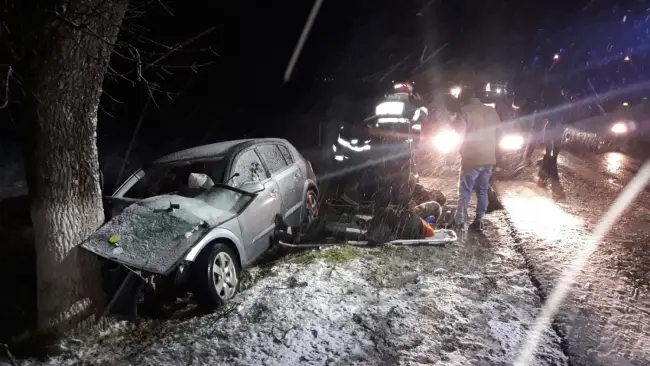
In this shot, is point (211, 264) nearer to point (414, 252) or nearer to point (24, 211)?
point (414, 252)

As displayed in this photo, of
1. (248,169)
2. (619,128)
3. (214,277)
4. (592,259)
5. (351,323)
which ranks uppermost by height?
(619,128)

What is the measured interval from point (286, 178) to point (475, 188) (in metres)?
2.92

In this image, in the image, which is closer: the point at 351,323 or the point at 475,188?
the point at 351,323

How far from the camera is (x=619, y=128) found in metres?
14.5

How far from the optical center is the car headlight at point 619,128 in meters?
14.4

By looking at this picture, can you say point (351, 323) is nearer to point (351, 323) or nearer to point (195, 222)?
point (351, 323)

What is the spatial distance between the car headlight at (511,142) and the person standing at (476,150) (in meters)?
3.91

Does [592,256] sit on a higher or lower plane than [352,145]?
lower

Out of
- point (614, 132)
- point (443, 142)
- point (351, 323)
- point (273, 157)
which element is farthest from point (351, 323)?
point (614, 132)

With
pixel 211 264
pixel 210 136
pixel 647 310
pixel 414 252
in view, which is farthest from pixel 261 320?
pixel 210 136

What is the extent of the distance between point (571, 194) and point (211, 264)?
24.9ft

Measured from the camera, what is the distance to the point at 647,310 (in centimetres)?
418

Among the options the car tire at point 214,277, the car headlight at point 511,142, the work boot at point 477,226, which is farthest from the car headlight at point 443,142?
the car tire at point 214,277

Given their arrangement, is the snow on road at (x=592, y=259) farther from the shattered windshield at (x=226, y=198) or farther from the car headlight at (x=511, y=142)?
the shattered windshield at (x=226, y=198)
